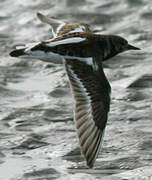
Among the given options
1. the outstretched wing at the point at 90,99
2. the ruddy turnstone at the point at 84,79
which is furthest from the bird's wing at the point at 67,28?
the outstretched wing at the point at 90,99

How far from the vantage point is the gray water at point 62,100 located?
417 centimetres

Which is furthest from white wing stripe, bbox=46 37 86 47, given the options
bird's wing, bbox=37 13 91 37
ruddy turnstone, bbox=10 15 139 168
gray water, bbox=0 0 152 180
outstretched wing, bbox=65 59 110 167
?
gray water, bbox=0 0 152 180

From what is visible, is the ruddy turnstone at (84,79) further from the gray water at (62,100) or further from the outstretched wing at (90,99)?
the gray water at (62,100)

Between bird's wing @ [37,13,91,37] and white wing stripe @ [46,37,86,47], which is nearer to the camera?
white wing stripe @ [46,37,86,47]

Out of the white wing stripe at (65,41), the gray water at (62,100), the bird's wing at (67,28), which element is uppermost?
the white wing stripe at (65,41)

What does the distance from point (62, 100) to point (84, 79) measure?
1.00 meters

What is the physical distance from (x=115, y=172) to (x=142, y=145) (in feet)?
1.25

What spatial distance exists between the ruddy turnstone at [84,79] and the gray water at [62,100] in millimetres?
189

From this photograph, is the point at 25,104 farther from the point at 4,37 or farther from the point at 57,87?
the point at 4,37

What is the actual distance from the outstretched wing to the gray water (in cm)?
20

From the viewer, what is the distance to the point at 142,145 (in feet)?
14.4

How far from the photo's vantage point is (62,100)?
17.0 ft

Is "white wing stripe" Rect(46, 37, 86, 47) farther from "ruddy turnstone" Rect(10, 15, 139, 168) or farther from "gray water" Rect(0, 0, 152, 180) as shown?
"gray water" Rect(0, 0, 152, 180)

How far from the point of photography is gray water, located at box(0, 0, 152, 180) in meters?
4.17
